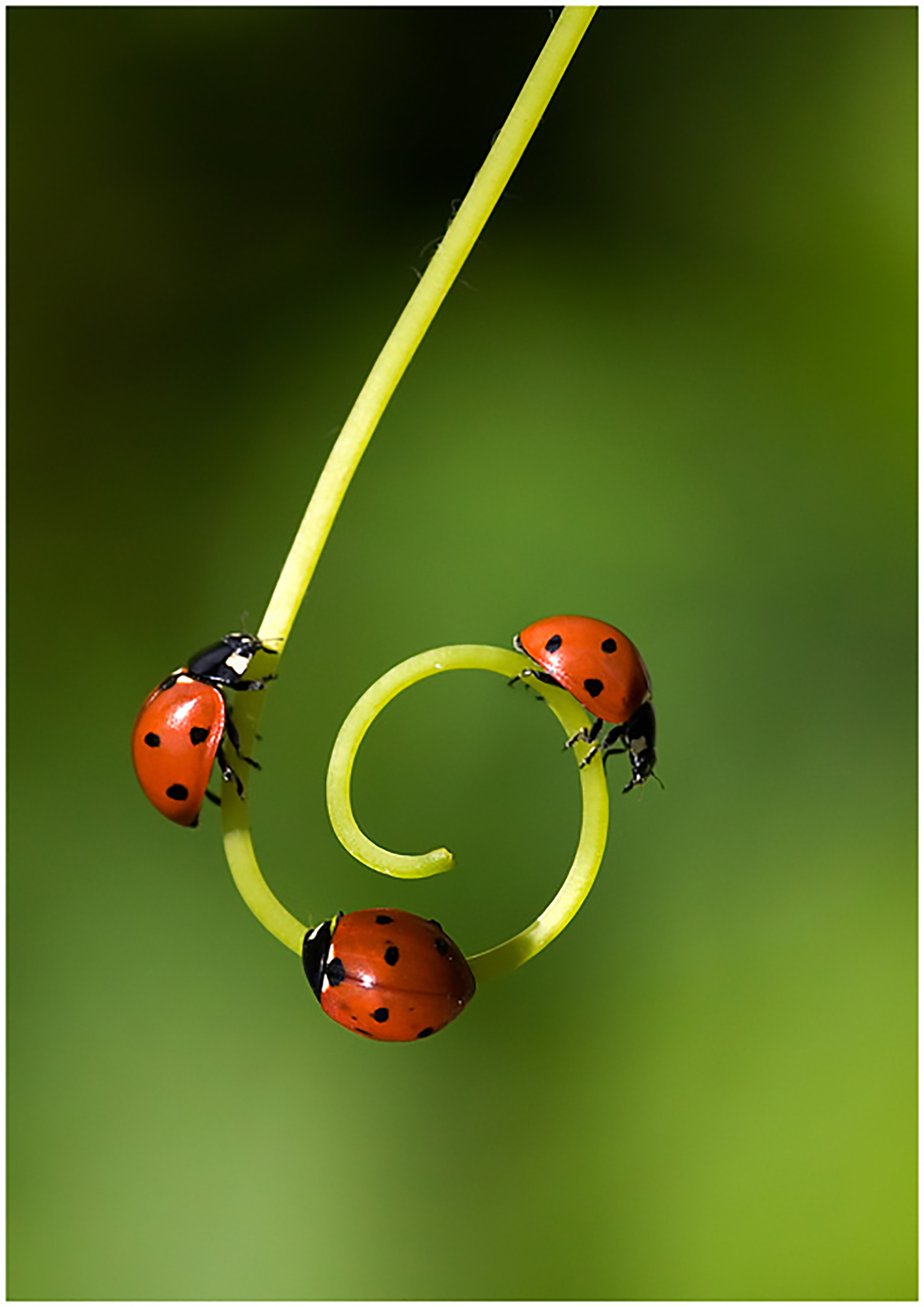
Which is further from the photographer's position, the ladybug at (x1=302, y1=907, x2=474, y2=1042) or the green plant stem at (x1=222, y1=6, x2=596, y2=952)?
the ladybug at (x1=302, y1=907, x2=474, y2=1042)

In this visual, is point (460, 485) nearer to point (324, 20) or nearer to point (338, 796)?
point (324, 20)

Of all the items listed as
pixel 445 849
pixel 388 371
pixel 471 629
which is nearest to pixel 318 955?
pixel 445 849

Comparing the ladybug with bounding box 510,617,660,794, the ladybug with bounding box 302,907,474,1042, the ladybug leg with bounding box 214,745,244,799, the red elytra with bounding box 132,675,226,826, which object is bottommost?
the ladybug with bounding box 302,907,474,1042

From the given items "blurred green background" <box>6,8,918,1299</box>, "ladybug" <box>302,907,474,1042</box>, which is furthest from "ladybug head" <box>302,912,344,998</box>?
"blurred green background" <box>6,8,918,1299</box>

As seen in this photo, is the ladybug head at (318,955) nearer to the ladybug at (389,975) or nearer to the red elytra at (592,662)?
the ladybug at (389,975)

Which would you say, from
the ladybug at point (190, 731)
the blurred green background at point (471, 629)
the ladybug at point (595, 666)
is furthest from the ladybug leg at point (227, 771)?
the blurred green background at point (471, 629)

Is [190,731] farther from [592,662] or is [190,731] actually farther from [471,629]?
[471,629]

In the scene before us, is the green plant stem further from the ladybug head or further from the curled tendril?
the ladybug head

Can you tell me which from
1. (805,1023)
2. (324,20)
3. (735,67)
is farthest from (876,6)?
(805,1023)
